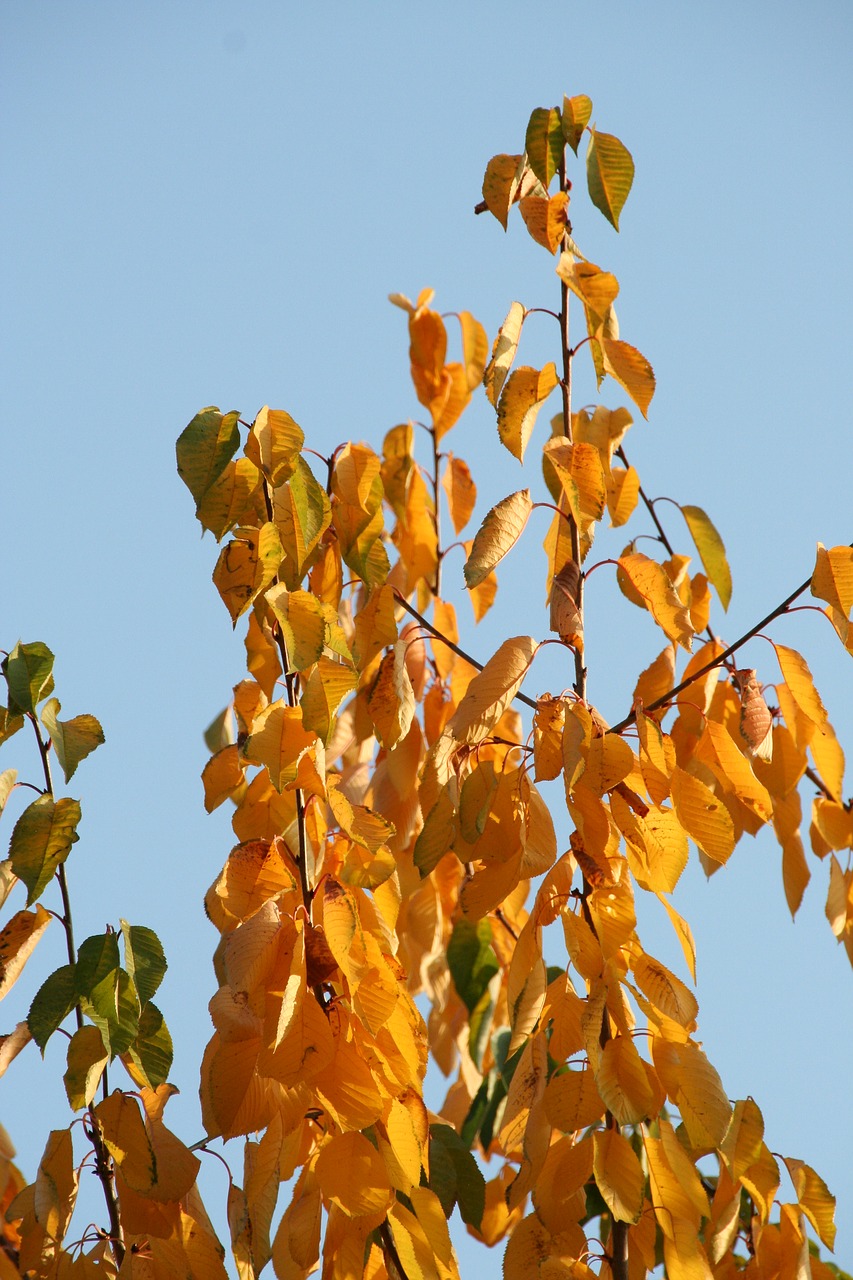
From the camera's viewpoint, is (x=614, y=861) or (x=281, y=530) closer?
(x=281, y=530)

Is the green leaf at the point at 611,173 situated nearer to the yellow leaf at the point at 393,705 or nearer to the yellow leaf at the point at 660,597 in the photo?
the yellow leaf at the point at 660,597

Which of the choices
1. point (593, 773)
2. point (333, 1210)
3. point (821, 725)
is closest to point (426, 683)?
point (821, 725)

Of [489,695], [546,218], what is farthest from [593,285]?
[489,695]

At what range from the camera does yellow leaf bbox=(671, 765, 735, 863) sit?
1.17m

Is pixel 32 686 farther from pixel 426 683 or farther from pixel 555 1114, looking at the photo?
pixel 426 683

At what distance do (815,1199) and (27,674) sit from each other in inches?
33.8

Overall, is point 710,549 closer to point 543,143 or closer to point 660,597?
point 660,597

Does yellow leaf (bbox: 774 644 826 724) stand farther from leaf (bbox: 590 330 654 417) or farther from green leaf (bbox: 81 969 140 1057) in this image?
green leaf (bbox: 81 969 140 1057)

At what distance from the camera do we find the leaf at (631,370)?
1295 millimetres

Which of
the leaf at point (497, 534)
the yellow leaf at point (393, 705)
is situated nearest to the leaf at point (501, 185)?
the leaf at point (497, 534)

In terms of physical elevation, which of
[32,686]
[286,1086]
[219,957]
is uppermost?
[32,686]

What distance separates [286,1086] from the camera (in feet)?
3.50

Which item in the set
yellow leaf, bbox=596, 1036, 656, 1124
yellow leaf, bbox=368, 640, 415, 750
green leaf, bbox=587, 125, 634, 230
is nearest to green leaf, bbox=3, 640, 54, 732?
yellow leaf, bbox=368, 640, 415, 750

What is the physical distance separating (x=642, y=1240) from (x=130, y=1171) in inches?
18.1
